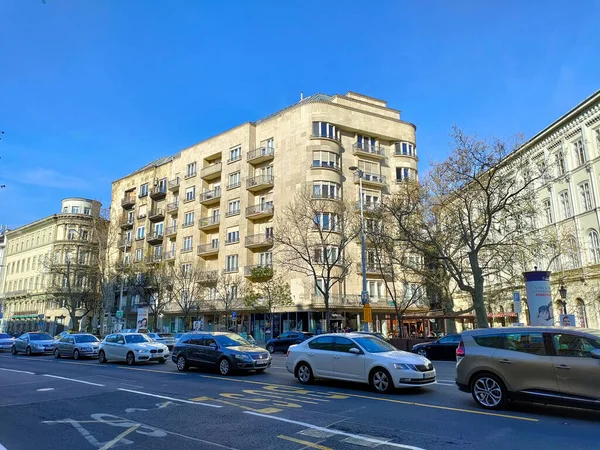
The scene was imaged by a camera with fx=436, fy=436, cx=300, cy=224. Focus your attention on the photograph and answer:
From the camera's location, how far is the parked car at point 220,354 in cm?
1458

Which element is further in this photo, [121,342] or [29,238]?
[29,238]

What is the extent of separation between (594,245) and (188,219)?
42.0 meters

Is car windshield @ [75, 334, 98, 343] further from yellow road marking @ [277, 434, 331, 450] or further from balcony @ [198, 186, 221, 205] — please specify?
balcony @ [198, 186, 221, 205]

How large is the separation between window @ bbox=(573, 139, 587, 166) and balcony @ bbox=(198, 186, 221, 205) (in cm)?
3611

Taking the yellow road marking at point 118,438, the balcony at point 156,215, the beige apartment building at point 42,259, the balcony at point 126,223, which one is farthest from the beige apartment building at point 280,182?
the yellow road marking at point 118,438

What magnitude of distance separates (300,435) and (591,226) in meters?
40.9

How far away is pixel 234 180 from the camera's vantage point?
48281 millimetres

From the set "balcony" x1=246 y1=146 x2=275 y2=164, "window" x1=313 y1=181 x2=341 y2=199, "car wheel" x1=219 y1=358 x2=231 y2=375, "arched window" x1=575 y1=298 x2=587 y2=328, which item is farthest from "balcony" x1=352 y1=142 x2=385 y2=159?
"car wheel" x1=219 y1=358 x2=231 y2=375

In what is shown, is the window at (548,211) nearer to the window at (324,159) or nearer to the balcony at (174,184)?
the window at (324,159)

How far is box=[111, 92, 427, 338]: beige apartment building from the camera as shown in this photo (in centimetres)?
4134

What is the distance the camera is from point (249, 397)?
10.2 metres

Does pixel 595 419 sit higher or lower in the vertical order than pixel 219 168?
lower

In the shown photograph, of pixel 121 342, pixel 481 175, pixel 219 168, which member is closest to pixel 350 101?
pixel 219 168

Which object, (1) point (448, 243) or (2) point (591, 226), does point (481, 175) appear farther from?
(2) point (591, 226)
